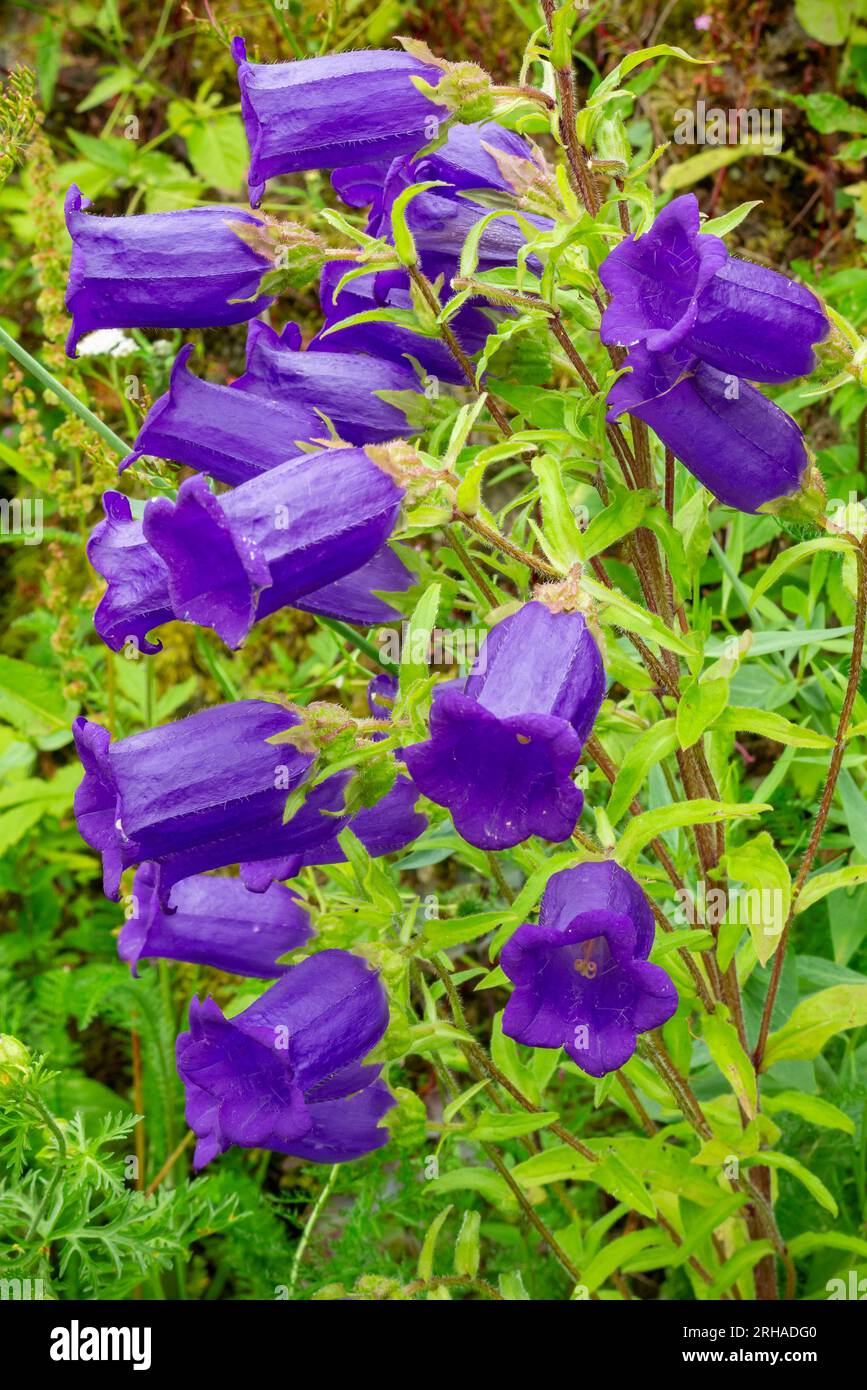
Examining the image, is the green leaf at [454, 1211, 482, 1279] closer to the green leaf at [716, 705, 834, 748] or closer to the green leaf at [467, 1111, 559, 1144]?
the green leaf at [467, 1111, 559, 1144]

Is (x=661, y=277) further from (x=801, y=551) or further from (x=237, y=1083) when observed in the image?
(x=237, y=1083)

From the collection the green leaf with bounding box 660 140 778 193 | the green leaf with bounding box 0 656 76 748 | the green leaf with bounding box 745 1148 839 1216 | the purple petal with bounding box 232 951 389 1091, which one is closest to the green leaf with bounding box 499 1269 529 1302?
the green leaf with bounding box 745 1148 839 1216

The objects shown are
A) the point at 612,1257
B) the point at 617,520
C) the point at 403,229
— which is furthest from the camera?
the point at 612,1257

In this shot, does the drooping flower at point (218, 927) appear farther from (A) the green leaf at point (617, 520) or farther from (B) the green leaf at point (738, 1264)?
(B) the green leaf at point (738, 1264)

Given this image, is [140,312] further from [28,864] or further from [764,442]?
[28,864]

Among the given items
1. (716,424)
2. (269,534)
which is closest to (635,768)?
(716,424)
